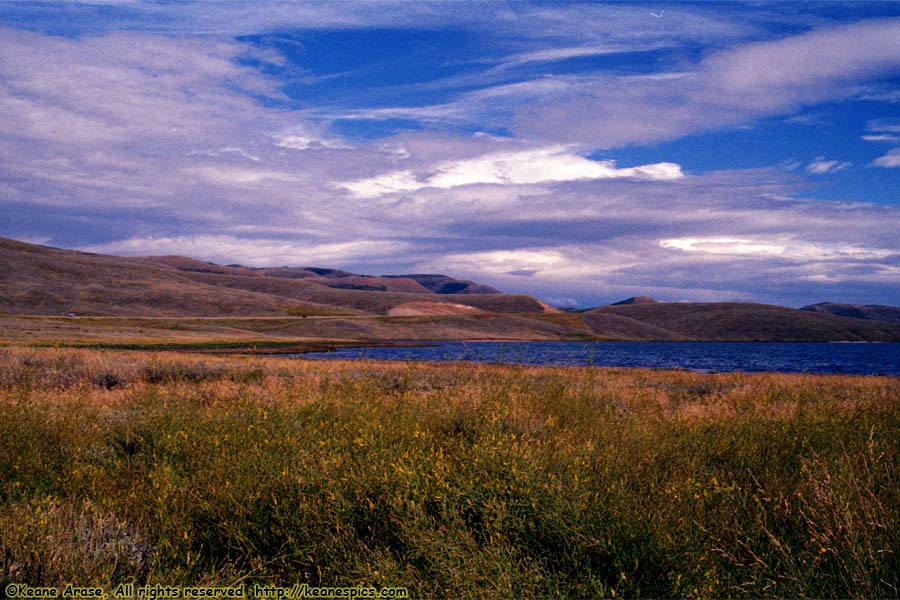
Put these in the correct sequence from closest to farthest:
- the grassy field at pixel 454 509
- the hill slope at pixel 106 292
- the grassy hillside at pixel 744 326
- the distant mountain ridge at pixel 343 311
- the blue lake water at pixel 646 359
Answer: the grassy field at pixel 454 509 < the blue lake water at pixel 646 359 < the hill slope at pixel 106 292 < the distant mountain ridge at pixel 343 311 < the grassy hillside at pixel 744 326

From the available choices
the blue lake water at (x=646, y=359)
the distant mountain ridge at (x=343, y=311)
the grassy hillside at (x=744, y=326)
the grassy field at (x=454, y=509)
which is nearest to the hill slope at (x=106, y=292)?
→ the distant mountain ridge at (x=343, y=311)

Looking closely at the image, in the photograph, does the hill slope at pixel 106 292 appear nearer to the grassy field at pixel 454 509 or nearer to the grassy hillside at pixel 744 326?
the grassy hillside at pixel 744 326

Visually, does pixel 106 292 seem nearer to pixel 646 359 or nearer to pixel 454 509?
pixel 646 359

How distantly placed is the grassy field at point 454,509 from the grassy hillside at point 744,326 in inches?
5921

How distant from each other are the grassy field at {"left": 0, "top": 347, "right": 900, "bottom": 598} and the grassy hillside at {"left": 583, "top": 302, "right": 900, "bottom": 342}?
150395mm

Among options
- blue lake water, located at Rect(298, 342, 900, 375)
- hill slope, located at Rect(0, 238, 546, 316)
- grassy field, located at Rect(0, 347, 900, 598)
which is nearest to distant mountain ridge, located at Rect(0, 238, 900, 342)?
hill slope, located at Rect(0, 238, 546, 316)

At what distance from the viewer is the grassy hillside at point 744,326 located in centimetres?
15650

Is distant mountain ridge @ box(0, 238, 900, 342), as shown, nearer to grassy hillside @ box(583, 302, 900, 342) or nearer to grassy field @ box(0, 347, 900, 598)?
grassy hillside @ box(583, 302, 900, 342)

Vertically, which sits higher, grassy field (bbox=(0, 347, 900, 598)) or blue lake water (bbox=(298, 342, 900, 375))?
grassy field (bbox=(0, 347, 900, 598))

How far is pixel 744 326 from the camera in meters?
163

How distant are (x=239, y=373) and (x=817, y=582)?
19.9m

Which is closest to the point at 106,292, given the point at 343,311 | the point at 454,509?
the point at 343,311

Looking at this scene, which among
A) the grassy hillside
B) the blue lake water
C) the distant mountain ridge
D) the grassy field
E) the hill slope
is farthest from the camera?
the grassy hillside

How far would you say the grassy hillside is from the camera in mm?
156500
